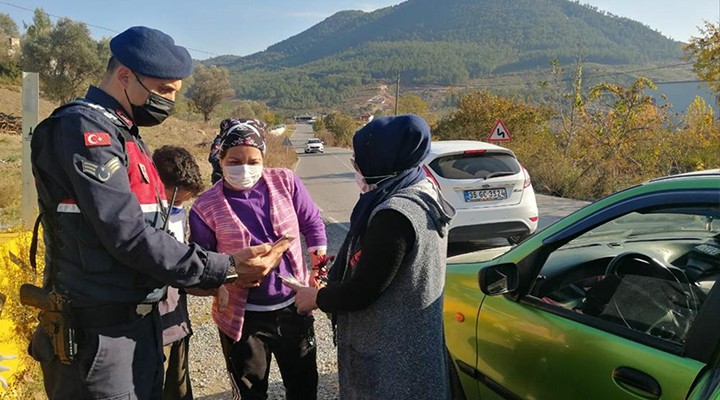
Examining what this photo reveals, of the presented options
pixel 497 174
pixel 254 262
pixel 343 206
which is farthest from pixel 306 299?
pixel 343 206

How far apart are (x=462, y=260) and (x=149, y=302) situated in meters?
1.77

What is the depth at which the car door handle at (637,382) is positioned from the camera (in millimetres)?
1628

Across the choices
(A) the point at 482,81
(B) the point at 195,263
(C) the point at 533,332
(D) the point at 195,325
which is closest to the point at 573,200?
(D) the point at 195,325

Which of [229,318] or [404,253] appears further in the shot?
[229,318]

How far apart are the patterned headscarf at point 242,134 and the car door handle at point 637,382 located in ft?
5.69

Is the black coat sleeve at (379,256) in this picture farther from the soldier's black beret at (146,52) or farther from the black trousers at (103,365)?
the soldier's black beret at (146,52)

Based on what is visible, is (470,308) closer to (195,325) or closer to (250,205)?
(250,205)

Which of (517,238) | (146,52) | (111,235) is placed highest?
(146,52)

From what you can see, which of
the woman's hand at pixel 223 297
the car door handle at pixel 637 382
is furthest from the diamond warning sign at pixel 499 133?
the car door handle at pixel 637 382

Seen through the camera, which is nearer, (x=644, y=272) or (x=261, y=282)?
(x=644, y=272)

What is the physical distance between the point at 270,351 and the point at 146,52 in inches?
57.1

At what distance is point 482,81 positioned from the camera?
150625 millimetres

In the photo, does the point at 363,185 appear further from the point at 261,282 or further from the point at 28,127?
the point at 28,127

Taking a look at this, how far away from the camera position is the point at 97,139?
155cm
